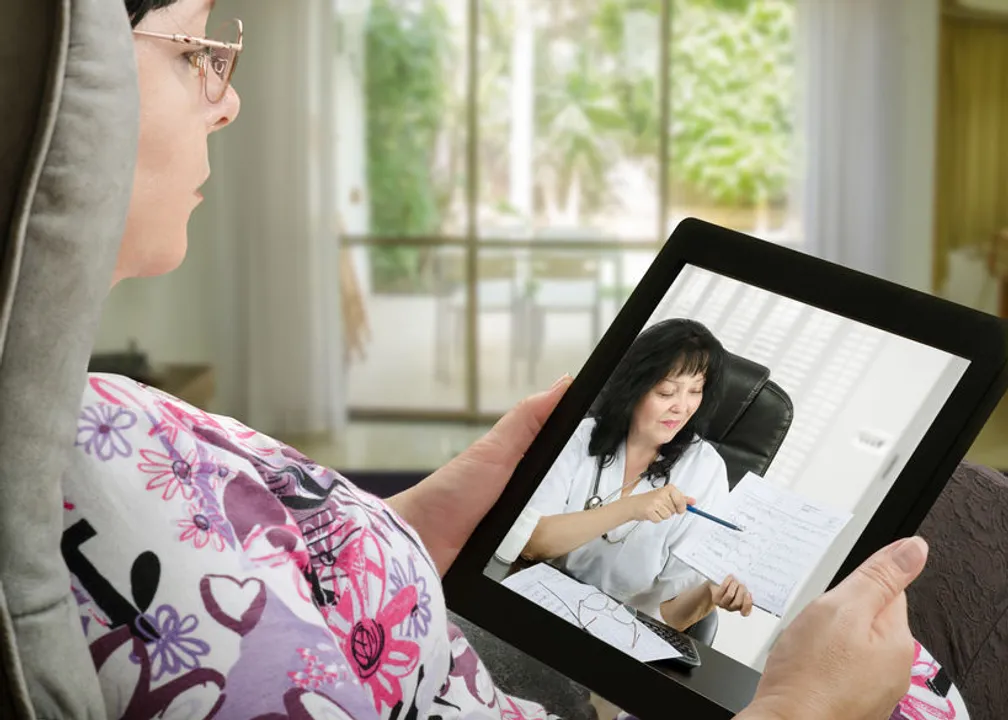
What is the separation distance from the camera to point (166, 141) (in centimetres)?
65

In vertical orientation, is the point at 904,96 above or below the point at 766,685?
above

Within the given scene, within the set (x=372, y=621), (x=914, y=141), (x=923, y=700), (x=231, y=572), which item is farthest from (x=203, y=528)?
(x=914, y=141)

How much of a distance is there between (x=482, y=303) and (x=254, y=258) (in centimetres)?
97

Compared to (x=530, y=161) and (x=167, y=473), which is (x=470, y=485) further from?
(x=530, y=161)

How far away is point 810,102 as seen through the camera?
452 centimetres

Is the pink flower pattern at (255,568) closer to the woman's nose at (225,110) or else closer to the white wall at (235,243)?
the woman's nose at (225,110)

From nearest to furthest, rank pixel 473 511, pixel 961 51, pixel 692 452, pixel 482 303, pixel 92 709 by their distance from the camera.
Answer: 1. pixel 92 709
2. pixel 692 452
3. pixel 473 511
4. pixel 961 51
5. pixel 482 303

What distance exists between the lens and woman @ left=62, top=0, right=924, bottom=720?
1.85 ft

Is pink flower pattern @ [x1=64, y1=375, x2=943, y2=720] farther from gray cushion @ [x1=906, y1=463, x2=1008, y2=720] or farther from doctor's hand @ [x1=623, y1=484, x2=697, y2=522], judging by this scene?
gray cushion @ [x1=906, y1=463, x2=1008, y2=720]

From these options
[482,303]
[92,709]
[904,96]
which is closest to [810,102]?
[904,96]

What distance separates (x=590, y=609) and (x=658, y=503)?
3.4 inches

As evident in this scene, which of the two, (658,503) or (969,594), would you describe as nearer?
(658,503)

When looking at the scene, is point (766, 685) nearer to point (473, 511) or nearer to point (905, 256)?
point (473, 511)

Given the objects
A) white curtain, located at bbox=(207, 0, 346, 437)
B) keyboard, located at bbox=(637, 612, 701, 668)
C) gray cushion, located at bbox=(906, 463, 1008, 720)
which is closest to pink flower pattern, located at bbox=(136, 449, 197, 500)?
keyboard, located at bbox=(637, 612, 701, 668)
